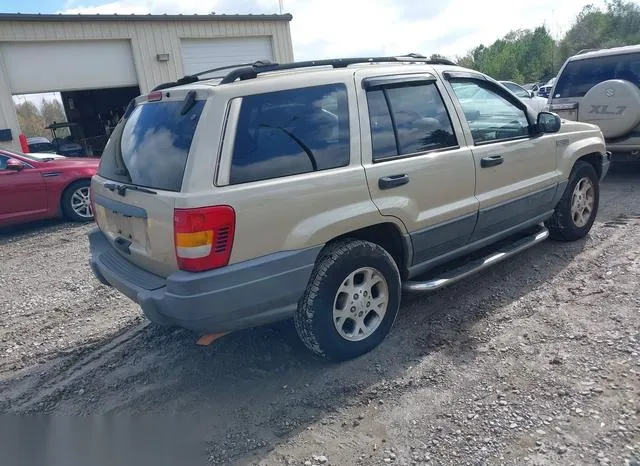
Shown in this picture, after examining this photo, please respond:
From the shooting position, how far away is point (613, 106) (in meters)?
6.71

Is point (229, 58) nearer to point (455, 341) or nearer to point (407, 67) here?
point (407, 67)

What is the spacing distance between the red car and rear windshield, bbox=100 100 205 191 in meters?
4.28

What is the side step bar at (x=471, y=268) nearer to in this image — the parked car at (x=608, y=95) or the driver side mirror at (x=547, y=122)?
the driver side mirror at (x=547, y=122)

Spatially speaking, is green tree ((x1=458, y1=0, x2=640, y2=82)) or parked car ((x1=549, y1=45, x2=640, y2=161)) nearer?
parked car ((x1=549, y1=45, x2=640, y2=161))

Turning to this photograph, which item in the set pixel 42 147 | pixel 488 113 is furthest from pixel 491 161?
pixel 42 147

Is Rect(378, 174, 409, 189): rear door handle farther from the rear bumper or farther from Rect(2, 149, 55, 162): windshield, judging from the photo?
Rect(2, 149, 55, 162): windshield

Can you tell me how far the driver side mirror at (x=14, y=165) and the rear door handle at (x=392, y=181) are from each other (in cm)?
652

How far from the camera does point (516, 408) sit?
274 cm

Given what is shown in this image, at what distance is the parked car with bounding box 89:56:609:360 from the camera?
107 inches

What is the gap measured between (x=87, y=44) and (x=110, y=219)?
35.2ft

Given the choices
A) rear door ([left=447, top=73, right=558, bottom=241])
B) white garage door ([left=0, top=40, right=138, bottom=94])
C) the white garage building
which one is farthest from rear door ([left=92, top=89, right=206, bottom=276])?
white garage door ([left=0, top=40, right=138, bottom=94])

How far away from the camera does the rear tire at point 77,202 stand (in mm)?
7891

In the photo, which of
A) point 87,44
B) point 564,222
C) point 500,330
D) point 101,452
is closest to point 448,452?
point 500,330

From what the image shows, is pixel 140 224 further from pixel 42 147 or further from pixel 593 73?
pixel 42 147
